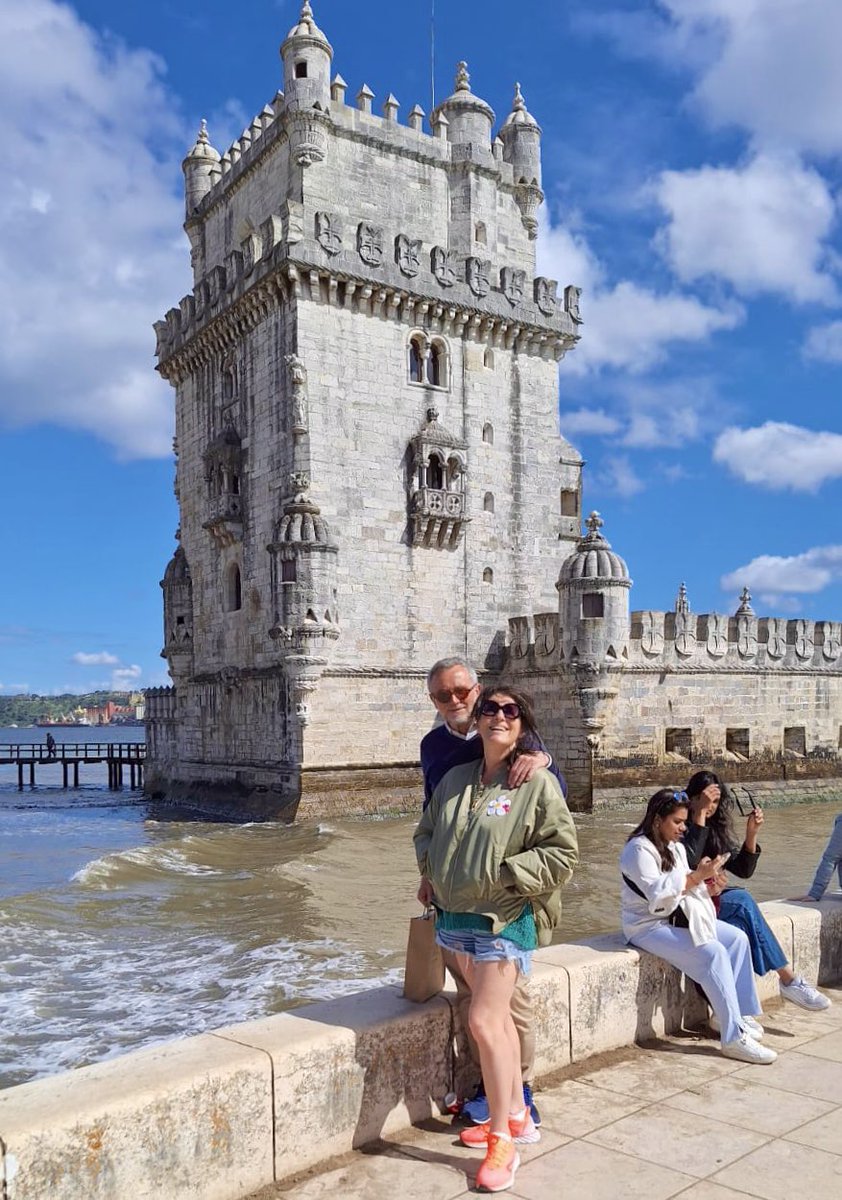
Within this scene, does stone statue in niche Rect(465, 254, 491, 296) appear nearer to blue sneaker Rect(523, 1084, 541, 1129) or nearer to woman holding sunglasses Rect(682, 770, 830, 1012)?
woman holding sunglasses Rect(682, 770, 830, 1012)

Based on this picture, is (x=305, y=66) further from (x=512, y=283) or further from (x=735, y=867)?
(x=735, y=867)

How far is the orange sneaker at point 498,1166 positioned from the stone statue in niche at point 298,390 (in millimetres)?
19943

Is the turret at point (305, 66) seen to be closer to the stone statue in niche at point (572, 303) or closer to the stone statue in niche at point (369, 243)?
the stone statue in niche at point (369, 243)

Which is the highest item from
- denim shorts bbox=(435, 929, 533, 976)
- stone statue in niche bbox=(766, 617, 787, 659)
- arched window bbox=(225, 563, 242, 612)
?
arched window bbox=(225, 563, 242, 612)

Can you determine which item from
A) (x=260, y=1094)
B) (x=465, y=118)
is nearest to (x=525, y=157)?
(x=465, y=118)

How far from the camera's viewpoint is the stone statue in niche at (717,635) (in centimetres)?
2488

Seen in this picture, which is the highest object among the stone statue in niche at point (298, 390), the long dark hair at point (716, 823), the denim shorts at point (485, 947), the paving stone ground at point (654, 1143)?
the stone statue in niche at point (298, 390)

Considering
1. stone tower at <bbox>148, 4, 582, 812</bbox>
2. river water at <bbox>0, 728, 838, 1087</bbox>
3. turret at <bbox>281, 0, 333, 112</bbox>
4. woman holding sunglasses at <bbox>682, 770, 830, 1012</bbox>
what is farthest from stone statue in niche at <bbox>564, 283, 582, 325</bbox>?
woman holding sunglasses at <bbox>682, 770, 830, 1012</bbox>

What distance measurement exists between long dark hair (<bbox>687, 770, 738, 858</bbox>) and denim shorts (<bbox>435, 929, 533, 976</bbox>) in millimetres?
2221

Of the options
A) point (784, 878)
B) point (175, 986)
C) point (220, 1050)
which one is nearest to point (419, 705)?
point (784, 878)

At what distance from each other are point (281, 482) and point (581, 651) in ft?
25.0

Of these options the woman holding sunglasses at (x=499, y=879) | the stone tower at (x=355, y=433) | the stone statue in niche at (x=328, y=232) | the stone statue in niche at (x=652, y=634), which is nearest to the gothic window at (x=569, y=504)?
the stone tower at (x=355, y=433)

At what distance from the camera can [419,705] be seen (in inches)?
954

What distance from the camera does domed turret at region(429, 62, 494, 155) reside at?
87.4ft
